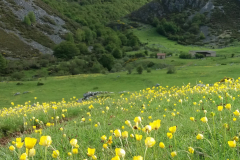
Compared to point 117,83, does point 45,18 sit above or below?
above

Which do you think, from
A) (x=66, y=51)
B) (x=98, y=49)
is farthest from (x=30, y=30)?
(x=98, y=49)

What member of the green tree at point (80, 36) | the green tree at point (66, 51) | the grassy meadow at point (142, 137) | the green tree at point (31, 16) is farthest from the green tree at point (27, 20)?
the grassy meadow at point (142, 137)

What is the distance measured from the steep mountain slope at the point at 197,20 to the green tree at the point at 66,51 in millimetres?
70755

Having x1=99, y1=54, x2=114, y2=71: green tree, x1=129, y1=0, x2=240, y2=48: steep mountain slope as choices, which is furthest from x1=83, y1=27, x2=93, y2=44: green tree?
x1=129, y1=0, x2=240, y2=48: steep mountain slope

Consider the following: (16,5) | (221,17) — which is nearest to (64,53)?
(16,5)

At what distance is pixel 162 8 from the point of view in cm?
17262

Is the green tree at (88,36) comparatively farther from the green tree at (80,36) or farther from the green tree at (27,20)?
the green tree at (27,20)

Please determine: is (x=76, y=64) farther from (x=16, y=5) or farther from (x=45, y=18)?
(x=16, y=5)

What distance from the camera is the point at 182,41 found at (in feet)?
410

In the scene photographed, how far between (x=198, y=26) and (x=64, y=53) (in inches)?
4016

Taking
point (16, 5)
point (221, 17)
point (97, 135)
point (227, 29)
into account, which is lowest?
point (97, 135)

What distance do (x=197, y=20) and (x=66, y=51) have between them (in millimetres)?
104938

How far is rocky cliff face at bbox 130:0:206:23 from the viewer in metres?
160

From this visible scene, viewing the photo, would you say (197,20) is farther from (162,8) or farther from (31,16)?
(31,16)
